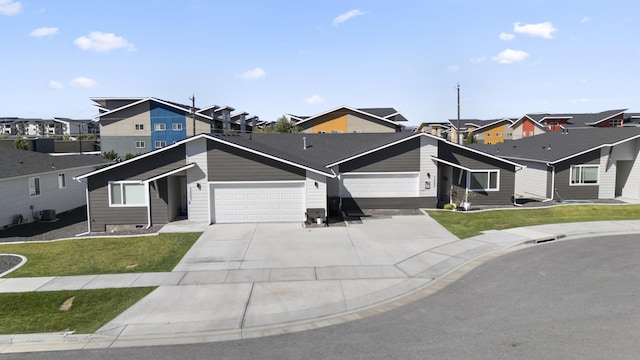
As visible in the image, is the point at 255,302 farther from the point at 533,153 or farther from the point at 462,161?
the point at 533,153

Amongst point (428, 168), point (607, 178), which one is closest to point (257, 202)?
point (428, 168)

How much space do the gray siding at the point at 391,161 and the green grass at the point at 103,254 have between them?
429 inches

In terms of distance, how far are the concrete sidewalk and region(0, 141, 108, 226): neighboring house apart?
1198cm

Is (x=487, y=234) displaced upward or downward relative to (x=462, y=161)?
downward

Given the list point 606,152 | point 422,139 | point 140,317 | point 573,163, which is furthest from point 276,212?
point 606,152

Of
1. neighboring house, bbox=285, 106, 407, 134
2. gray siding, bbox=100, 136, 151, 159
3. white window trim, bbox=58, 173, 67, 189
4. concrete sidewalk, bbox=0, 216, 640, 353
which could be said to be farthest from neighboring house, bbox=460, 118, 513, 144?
white window trim, bbox=58, 173, 67, 189

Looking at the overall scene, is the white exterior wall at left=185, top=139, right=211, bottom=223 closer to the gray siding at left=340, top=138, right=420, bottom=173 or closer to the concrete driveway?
the concrete driveway

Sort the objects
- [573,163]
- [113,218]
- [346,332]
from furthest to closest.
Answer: [573,163], [113,218], [346,332]

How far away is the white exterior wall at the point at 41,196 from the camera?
75.2ft

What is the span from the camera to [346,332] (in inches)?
378

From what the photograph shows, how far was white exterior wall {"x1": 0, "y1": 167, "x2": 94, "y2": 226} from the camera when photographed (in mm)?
22927

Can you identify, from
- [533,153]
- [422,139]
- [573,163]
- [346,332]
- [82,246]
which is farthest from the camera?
[533,153]

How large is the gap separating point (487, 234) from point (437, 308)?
9.54 m

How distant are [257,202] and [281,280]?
31.7 ft
